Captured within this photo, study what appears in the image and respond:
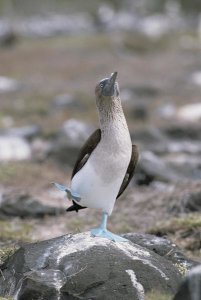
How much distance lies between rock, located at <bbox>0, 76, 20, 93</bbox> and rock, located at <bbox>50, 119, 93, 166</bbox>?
5911mm

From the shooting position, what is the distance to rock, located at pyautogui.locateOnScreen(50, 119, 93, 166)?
12390 mm

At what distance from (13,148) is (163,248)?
278 inches

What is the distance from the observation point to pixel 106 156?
5.86m

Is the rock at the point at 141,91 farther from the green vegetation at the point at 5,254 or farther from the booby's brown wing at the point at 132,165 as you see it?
the green vegetation at the point at 5,254

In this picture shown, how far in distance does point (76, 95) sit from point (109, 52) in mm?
8551

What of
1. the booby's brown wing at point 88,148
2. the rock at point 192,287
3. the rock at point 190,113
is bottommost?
the rock at point 190,113

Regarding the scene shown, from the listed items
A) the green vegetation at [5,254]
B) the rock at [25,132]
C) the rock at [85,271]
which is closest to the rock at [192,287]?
the rock at [85,271]

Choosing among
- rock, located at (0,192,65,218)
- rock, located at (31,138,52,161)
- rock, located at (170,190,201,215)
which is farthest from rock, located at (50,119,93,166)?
rock, located at (170,190,201,215)

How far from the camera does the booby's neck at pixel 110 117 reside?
588cm

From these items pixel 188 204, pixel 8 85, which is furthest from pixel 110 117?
pixel 8 85

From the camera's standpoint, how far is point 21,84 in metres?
20.3

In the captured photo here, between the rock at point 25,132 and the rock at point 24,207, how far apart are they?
4319 mm

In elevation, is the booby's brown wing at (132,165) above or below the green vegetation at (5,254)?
above

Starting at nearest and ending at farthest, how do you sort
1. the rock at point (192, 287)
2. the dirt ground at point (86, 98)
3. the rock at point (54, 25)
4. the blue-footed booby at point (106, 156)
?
the rock at point (192, 287) < the blue-footed booby at point (106, 156) < the dirt ground at point (86, 98) < the rock at point (54, 25)
